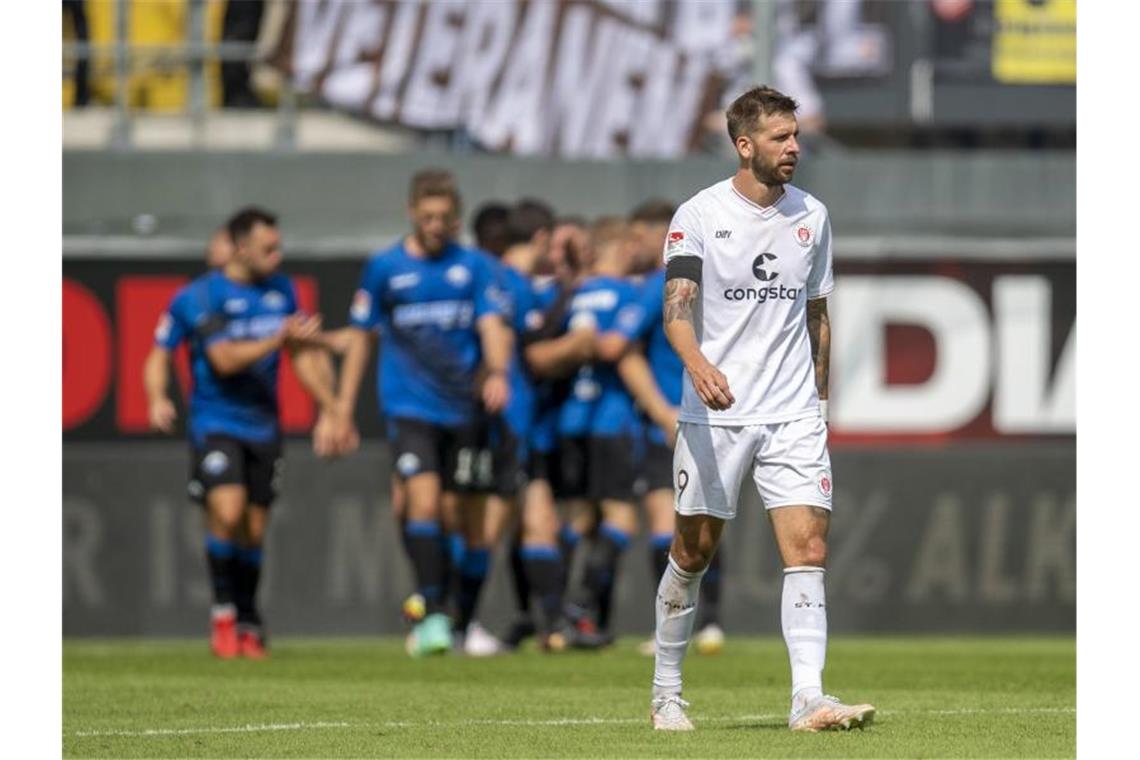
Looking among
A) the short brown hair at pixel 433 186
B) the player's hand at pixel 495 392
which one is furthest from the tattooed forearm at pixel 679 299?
the short brown hair at pixel 433 186

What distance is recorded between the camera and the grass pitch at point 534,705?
772 centimetres

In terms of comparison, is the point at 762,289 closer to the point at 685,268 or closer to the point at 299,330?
the point at 685,268

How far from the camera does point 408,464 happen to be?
512 inches

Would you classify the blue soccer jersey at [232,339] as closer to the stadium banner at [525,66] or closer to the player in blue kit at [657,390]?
the player in blue kit at [657,390]

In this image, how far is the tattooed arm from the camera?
7.61 meters


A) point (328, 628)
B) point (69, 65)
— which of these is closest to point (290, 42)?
point (69, 65)

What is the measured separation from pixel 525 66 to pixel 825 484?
12843 mm

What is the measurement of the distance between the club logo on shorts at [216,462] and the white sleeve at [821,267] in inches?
230

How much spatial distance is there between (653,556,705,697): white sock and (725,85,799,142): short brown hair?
1.46 meters

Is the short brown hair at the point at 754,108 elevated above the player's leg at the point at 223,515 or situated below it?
above

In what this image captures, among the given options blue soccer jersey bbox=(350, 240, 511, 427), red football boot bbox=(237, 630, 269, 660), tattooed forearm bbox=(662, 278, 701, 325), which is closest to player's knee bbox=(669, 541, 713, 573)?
tattooed forearm bbox=(662, 278, 701, 325)
